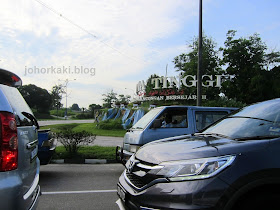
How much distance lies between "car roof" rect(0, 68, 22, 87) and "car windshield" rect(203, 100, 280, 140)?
238cm

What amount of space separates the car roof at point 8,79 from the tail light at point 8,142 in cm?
70

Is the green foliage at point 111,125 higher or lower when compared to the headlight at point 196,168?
lower

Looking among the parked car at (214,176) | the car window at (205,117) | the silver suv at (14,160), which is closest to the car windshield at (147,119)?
the car window at (205,117)

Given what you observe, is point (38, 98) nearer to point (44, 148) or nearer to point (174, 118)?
point (44, 148)

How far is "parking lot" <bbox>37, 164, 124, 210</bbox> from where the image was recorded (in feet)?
14.2

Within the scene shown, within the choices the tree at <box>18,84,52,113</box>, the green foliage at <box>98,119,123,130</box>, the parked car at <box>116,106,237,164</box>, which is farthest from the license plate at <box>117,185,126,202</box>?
the tree at <box>18,84,52,113</box>

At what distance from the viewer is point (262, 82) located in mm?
34812

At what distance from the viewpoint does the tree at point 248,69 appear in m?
35.1

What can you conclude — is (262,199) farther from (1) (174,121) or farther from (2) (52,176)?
(2) (52,176)

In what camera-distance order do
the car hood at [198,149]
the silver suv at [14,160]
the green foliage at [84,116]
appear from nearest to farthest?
the silver suv at [14,160] < the car hood at [198,149] < the green foliage at [84,116]

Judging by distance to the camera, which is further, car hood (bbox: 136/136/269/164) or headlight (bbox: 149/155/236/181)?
car hood (bbox: 136/136/269/164)

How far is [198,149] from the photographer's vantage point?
2459 millimetres

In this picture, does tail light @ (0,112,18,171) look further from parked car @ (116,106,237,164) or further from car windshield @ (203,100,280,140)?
parked car @ (116,106,237,164)

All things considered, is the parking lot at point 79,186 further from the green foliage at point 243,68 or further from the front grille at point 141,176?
the green foliage at point 243,68
